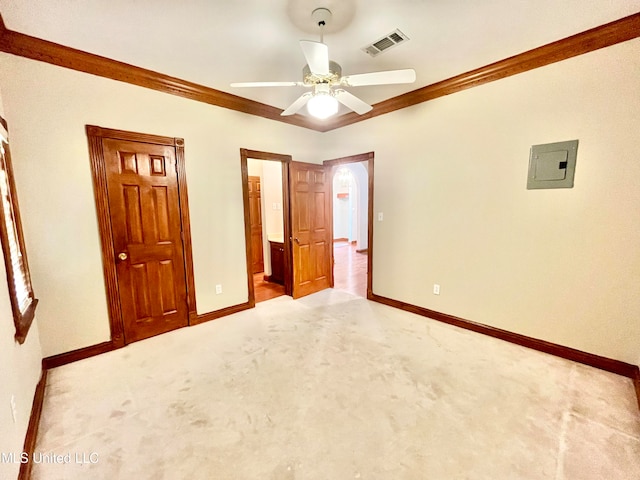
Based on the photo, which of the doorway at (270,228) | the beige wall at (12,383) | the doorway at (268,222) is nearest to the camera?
the beige wall at (12,383)

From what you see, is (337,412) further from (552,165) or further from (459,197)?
(552,165)

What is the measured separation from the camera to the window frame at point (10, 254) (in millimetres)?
1671

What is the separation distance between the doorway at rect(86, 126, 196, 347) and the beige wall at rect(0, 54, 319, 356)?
0.30ft

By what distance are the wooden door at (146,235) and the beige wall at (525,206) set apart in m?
2.64

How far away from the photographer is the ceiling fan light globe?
2079 mm

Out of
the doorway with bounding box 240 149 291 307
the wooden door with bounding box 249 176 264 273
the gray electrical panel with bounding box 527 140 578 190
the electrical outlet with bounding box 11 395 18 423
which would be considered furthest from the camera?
the wooden door with bounding box 249 176 264 273

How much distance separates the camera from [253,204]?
5398 mm

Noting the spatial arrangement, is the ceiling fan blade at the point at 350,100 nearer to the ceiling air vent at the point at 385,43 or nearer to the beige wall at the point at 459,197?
the ceiling air vent at the point at 385,43

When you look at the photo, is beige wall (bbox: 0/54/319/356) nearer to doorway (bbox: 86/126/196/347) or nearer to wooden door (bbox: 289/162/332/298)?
doorway (bbox: 86/126/196/347)

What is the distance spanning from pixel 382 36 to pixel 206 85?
193cm

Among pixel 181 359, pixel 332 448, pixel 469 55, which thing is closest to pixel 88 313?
pixel 181 359

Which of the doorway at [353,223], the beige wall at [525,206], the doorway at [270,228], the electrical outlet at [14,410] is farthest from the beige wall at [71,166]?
the beige wall at [525,206]

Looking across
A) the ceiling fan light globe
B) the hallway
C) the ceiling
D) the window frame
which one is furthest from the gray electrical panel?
the window frame

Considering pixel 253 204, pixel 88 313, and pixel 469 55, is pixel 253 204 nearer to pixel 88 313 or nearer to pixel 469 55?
pixel 88 313
